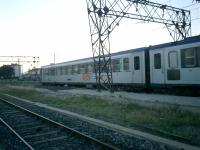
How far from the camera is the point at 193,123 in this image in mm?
10703

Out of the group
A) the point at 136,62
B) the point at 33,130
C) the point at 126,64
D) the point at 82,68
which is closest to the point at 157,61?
the point at 136,62

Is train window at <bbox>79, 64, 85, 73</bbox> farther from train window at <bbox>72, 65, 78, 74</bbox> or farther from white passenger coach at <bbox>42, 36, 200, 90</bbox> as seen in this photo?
train window at <bbox>72, 65, 78, 74</bbox>

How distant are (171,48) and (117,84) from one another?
7986 mm

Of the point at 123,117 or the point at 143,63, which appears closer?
the point at 123,117

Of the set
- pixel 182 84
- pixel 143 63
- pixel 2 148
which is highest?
pixel 143 63

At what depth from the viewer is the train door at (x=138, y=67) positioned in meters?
23.4

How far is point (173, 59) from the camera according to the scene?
20047mm

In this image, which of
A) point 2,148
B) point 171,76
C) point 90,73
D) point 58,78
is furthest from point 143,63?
point 58,78

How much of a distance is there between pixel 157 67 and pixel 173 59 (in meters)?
1.77

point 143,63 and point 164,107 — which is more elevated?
point 143,63

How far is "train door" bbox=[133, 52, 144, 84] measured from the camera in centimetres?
2342

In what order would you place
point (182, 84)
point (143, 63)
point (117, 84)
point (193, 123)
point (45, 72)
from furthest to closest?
point (45, 72) → point (117, 84) → point (143, 63) → point (182, 84) → point (193, 123)

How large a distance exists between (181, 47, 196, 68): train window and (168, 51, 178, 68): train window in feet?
1.88

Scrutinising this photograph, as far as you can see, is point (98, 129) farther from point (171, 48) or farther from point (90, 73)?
point (90, 73)
